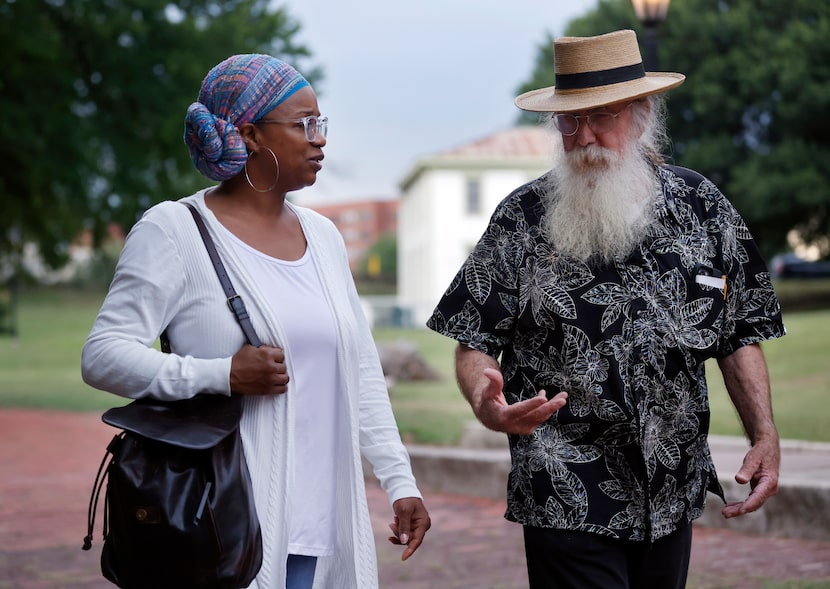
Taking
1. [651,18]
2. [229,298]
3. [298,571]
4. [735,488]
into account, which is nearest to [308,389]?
[229,298]

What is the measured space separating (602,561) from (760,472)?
0.57 m

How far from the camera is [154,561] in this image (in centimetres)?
289

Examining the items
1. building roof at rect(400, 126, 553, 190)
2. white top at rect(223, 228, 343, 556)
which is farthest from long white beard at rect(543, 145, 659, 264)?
building roof at rect(400, 126, 553, 190)

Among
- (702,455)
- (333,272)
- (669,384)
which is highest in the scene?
(333,272)

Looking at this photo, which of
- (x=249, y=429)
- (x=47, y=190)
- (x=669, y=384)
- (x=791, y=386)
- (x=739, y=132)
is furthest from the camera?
(x=739, y=132)

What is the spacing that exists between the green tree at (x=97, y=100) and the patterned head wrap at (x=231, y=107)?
13588 millimetres

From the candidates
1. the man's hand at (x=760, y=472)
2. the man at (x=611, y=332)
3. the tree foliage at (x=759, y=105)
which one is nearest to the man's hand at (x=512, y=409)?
the man at (x=611, y=332)

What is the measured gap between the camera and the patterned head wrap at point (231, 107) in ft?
10.7

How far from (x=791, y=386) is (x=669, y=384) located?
14.0 meters

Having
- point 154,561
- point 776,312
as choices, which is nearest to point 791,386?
point 776,312

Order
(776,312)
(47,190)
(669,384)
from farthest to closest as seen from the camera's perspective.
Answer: (47,190) < (776,312) < (669,384)

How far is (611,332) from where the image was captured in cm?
337

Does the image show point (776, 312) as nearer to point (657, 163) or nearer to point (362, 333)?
point (657, 163)

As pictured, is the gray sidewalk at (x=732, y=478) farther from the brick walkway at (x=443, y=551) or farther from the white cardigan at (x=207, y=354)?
the white cardigan at (x=207, y=354)
